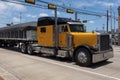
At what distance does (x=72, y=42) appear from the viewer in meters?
13.6

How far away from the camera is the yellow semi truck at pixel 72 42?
12.1m

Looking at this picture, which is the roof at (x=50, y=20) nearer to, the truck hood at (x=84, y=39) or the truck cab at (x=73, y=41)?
the truck cab at (x=73, y=41)

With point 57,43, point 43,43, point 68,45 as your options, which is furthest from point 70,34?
point 43,43

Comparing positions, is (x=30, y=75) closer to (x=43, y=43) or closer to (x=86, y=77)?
(x=86, y=77)

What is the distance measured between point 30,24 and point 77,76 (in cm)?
1130

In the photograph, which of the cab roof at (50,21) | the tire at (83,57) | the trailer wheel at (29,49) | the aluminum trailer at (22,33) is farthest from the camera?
the aluminum trailer at (22,33)

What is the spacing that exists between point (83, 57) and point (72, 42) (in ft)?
5.54

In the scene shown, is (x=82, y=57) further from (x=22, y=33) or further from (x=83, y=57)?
(x=22, y=33)

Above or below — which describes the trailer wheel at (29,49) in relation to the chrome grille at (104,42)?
below

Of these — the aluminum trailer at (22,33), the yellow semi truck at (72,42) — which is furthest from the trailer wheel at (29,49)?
the aluminum trailer at (22,33)

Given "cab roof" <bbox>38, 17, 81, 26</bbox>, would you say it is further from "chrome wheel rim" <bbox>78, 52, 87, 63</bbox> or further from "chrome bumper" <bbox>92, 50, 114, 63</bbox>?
"chrome bumper" <bbox>92, 50, 114, 63</bbox>

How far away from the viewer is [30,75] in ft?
32.8

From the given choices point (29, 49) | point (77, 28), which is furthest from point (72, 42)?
point (29, 49)

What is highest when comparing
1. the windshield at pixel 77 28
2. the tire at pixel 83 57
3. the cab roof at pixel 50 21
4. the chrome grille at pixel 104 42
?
the cab roof at pixel 50 21
